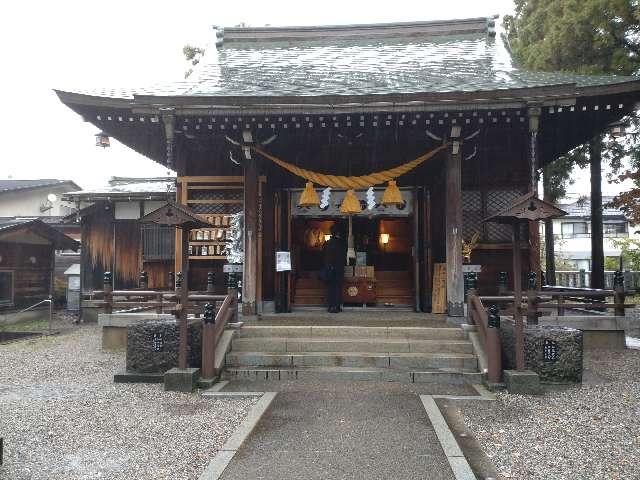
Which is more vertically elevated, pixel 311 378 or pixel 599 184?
pixel 599 184

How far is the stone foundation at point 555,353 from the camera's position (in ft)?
24.1

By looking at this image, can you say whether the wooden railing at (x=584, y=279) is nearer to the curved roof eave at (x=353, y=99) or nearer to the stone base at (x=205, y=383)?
the curved roof eave at (x=353, y=99)

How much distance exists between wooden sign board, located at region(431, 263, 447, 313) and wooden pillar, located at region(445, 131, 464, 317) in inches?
54.3

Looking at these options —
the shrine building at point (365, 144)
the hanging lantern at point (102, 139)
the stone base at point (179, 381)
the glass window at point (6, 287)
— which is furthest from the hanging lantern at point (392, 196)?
the glass window at point (6, 287)

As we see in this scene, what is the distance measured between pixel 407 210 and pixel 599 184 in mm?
8494

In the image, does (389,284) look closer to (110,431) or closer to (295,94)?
(295,94)

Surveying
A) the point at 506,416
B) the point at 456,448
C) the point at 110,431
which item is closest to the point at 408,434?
the point at 456,448

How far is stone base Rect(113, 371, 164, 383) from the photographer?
773 cm

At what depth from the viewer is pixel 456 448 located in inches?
196

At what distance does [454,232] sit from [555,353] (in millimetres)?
3197

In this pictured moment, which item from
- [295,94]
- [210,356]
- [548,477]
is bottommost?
[548,477]

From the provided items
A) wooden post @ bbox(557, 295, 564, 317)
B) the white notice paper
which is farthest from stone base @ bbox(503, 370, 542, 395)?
the white notice paper

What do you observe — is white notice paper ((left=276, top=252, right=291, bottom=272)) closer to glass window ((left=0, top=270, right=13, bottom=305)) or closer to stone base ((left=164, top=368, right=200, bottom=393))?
stone base ((left=164, top=368, right=200, bottom=393))

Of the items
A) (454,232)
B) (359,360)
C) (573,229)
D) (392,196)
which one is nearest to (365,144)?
(392,196)
